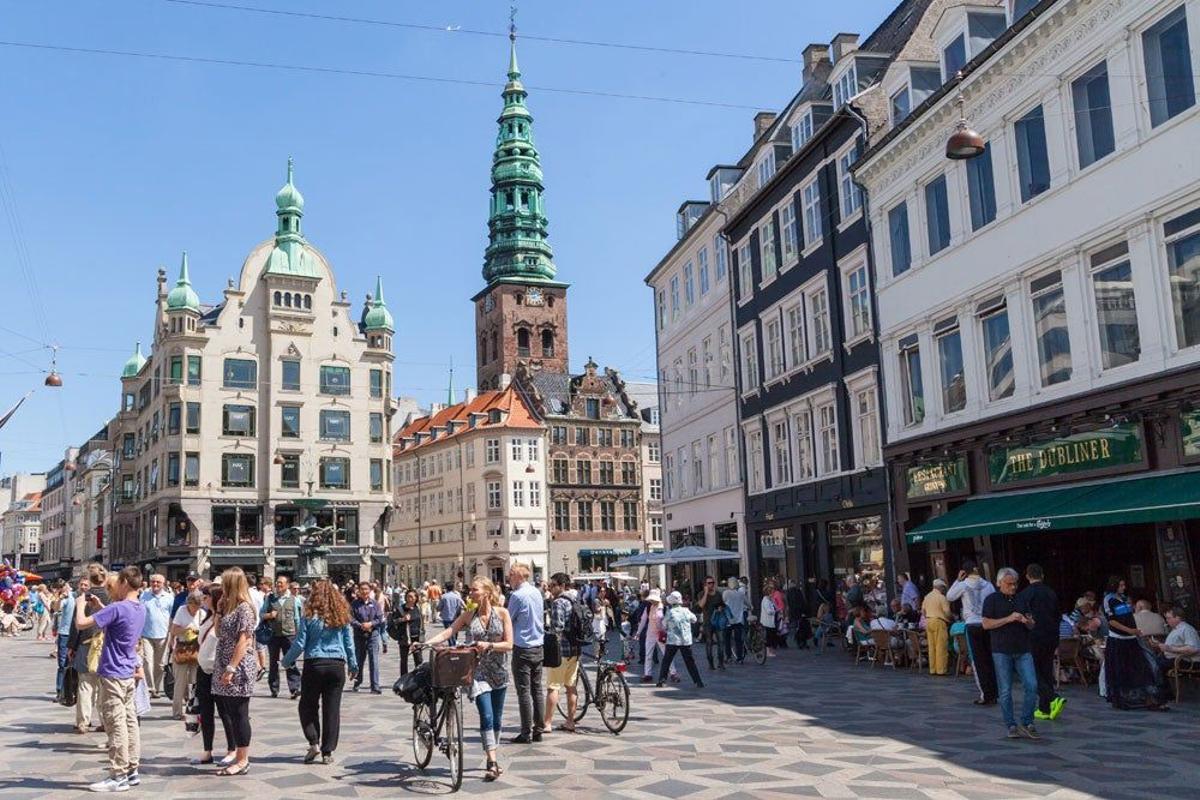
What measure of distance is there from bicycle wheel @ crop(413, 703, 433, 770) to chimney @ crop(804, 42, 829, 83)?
2892cm

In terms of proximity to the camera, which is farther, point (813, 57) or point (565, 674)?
point (813, 57)

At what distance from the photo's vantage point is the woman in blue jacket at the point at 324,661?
34.3 feet

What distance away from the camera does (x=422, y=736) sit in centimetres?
1044

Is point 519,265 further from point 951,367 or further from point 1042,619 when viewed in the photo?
point 1042,619

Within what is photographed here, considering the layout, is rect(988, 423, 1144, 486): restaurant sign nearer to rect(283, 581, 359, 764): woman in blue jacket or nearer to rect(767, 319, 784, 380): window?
rect(767, 319, 784, 380): window

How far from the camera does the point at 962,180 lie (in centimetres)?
2281

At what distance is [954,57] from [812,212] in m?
7.74

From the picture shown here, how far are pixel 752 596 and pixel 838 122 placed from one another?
15.5 m

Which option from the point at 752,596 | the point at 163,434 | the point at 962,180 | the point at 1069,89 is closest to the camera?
the point at 1069,89

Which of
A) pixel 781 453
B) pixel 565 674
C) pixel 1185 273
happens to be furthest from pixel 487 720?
pixel 781 453

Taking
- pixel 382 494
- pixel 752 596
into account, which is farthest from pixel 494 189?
pixel 752 596

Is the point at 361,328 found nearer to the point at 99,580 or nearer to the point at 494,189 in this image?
the point at 494,189

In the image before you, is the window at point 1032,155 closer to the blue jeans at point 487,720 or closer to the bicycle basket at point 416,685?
the blue jeans at point 487,720

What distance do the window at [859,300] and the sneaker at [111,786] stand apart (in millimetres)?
21196
